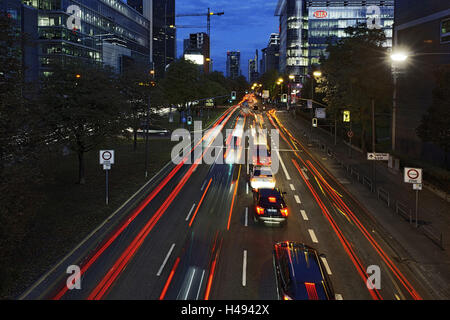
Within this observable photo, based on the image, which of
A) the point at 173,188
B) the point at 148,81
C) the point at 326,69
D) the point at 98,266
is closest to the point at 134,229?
the point at 98,266

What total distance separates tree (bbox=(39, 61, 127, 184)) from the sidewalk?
18.9 meters

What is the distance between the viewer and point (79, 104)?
26406 mm

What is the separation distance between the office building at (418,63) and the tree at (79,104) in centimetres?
2831

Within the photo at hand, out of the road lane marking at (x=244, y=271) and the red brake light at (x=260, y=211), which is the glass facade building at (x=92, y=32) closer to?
the red brake light at (x=260, y=211)

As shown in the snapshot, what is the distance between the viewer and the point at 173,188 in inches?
1148

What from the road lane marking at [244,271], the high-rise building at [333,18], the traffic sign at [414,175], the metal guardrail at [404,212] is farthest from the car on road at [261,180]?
the high-rise building at [333,18]

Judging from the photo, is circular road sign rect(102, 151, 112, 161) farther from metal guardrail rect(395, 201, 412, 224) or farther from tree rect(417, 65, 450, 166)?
tree rect(417, 65, 450, 166)

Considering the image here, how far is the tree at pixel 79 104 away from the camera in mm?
26062

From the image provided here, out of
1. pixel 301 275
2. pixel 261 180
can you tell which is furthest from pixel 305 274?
pixel 261 180

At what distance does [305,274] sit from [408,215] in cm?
1334

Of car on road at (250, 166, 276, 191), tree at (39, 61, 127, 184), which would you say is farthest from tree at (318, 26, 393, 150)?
tree at (39, 61, 127, 184)

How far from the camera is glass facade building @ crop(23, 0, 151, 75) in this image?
83.5 meters
